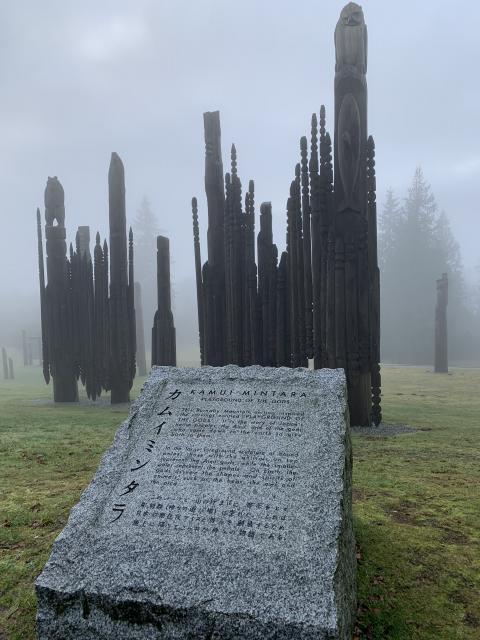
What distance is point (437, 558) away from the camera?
3070mm

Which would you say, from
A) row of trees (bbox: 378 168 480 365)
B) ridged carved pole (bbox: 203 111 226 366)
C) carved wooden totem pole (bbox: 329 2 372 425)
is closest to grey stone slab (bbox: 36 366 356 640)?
carved wooden totem pole (bbox: 329 2 372 425)

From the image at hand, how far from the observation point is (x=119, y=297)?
9930 millimetres

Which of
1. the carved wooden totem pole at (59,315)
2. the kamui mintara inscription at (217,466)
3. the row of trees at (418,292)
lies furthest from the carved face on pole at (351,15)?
the row of trees at (418,292)

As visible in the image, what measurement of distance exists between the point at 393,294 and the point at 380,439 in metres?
31.0

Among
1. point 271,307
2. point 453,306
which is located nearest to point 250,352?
point 271,307

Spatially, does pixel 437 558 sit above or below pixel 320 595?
below

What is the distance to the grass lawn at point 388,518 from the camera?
262 cm

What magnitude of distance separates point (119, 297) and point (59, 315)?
4.91 feet

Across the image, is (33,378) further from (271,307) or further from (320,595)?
(320,595)

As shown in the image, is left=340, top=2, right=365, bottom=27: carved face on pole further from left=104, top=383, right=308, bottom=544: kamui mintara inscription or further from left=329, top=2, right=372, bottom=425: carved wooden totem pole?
left=104, top=383, right=308, bottom=544: kamui mintara inscription

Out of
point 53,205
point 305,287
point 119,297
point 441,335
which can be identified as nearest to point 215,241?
point 305,287

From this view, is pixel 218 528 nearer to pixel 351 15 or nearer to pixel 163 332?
pixel 351 15

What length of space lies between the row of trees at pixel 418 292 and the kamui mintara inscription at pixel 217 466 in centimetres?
2870

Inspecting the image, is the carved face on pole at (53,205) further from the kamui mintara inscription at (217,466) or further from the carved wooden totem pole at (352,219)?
the kamui mintara inscription at (217,466)
